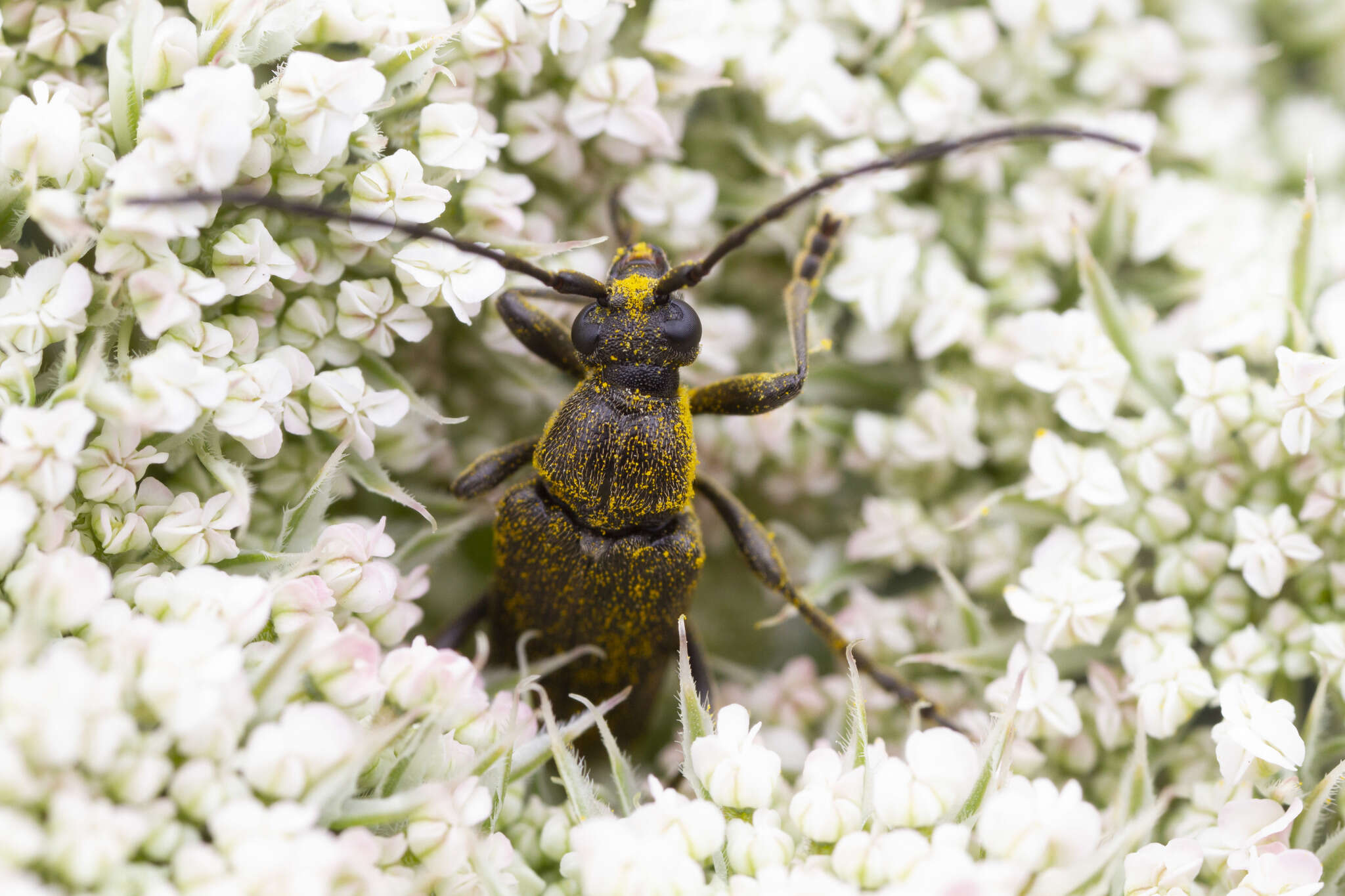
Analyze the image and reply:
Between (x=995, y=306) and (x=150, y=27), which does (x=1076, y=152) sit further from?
(x=150, y=27)

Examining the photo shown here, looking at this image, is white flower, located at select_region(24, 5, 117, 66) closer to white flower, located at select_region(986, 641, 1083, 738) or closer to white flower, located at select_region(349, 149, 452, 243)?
white flower, located at select_region(349, 149, 452, 243)

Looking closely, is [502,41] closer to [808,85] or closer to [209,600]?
[808,85]

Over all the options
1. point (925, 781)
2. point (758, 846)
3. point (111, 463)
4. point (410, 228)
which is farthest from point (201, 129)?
point (925, 781)

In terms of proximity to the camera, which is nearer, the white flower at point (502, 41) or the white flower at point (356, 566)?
the white flower at point (356, 566)

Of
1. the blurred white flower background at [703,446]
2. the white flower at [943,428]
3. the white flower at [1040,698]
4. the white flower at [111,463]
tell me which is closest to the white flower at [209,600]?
the blurred white flower background at [703,446]

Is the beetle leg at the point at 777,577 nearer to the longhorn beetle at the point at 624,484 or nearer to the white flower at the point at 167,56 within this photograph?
the longhorn beetle at the point at 624,484

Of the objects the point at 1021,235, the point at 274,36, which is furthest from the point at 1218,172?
the point at 274,36

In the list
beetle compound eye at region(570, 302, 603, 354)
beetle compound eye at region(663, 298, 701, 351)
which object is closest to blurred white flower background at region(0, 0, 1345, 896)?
beetle compound eye at region(570, 302, 603, 354)
